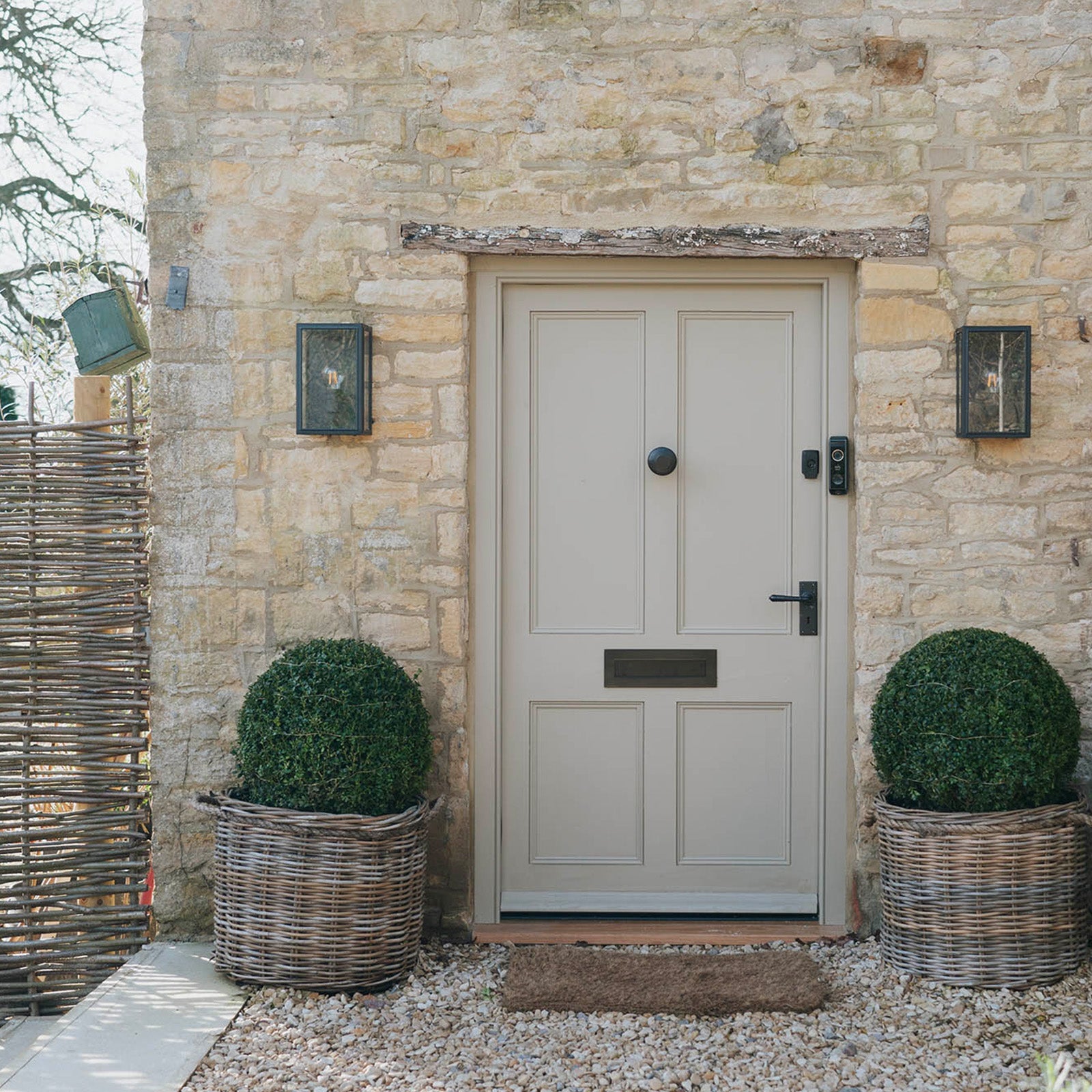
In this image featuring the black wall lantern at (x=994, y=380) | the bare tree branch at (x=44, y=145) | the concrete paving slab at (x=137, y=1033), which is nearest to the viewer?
the concrete paving slab at (x=137, y=1033)

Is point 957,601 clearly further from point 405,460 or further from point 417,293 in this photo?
point 417,293

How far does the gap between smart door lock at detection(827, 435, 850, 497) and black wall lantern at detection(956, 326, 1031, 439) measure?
0.39 metres

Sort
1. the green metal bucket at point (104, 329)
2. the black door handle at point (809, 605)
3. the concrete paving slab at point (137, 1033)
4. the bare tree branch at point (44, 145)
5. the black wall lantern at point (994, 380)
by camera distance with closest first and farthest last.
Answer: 1. the concrete paving slab at point (137, 1033)
2. the black wall lantern at point (994, 380)
3. the black door handle at point (809, 605)
4. the green metal bucket at point (104, 329)
5. the bare tree branch at point (44, 145)

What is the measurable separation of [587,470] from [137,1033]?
229 cm

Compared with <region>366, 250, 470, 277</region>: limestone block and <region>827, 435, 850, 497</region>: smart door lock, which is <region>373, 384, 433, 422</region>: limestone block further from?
<region>827, 435, 850, 497</region>: smart door lock

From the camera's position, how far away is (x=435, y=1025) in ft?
10.5

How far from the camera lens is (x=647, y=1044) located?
3092mm

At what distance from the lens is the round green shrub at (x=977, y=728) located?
335cm

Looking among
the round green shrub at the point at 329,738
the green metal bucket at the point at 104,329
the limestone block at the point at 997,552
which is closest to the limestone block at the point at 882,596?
the limestone block at the point at 997,552

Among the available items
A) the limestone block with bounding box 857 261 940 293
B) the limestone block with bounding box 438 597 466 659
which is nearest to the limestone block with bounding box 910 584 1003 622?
the limestone block with bounding box 857 261 940 293

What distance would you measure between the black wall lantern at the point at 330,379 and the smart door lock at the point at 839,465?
1.65 meters

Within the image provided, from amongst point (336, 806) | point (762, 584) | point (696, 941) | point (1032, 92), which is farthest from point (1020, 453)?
point (336, 806)

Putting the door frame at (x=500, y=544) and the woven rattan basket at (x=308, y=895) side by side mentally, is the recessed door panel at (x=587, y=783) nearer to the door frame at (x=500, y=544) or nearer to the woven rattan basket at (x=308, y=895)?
the door frame at (x=500, y=544)

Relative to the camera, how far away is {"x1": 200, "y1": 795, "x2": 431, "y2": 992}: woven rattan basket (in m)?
3.32
